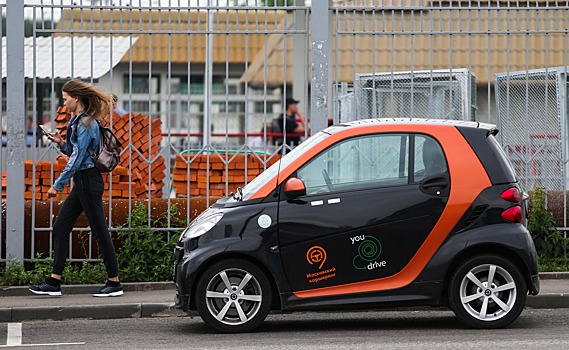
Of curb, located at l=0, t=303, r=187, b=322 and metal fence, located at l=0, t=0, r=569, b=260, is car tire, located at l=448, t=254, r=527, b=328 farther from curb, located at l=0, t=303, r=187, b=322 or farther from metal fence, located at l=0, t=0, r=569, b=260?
metal fence, located at l=0, t=0, r=569, b=260

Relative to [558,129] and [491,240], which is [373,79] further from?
[491,240]

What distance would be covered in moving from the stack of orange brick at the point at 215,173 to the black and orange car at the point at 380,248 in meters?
3.24

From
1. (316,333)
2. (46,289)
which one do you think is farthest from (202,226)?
(46,289)

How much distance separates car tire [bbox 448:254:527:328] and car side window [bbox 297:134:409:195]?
837mm

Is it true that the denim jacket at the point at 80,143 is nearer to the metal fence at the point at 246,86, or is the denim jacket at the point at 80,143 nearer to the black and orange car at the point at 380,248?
the metal fence at the point at 246,86

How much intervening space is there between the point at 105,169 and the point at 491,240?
3.87m

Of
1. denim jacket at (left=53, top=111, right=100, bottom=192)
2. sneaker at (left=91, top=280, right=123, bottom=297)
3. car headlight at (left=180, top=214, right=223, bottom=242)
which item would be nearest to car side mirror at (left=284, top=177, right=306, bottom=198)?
car headlight at (left=180, top=214, right=223, bottom=242)

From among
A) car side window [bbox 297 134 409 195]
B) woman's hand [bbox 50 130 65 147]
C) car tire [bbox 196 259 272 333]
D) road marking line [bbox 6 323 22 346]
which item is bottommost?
road marking line [bbox 6 323 22 346]

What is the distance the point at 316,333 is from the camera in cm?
912

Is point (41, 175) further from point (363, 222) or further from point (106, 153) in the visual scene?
point (363, 222)

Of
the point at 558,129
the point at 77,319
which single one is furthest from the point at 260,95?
the point at 77,319

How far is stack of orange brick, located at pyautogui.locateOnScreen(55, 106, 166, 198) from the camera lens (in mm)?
12398

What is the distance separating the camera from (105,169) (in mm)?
11000

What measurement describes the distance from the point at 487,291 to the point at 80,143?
4.13 metres
